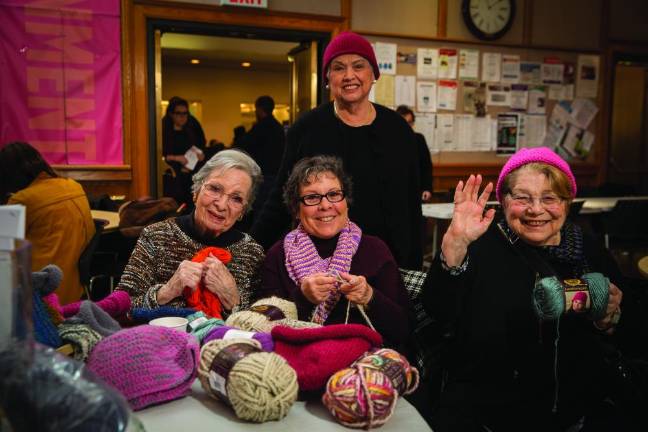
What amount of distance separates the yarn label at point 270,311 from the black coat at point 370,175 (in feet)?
3.24

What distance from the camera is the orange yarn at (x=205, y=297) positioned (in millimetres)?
1835

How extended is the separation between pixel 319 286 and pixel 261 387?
2.17 feet

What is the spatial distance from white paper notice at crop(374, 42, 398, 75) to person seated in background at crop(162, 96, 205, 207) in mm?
2134

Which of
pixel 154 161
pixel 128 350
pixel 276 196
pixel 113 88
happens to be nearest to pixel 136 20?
Answer: pixel 113 88

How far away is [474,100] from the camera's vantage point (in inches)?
262

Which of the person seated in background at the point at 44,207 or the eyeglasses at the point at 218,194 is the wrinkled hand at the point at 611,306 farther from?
the person seated in background at the point at 44,207

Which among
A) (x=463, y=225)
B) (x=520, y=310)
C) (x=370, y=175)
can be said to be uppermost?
(x=370, y=175)

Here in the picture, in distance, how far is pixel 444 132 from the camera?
6590 mm

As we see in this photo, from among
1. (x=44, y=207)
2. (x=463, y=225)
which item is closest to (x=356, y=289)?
(x=463, y=225)

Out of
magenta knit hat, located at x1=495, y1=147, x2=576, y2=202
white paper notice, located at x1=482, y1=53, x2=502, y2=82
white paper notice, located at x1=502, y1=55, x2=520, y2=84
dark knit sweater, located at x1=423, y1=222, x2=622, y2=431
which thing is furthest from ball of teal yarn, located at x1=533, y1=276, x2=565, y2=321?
→ white paper notice, located at x1=502, y1=55, x2=520, y2=84

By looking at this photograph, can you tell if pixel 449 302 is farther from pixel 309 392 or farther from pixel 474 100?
pixel 474 100

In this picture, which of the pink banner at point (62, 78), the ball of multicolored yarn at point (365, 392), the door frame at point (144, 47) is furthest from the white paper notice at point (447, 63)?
the ball of multicolored yarn at point (365, 392)

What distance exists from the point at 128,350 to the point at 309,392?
36 centimetres

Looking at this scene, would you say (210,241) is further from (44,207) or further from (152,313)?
(44,207)
